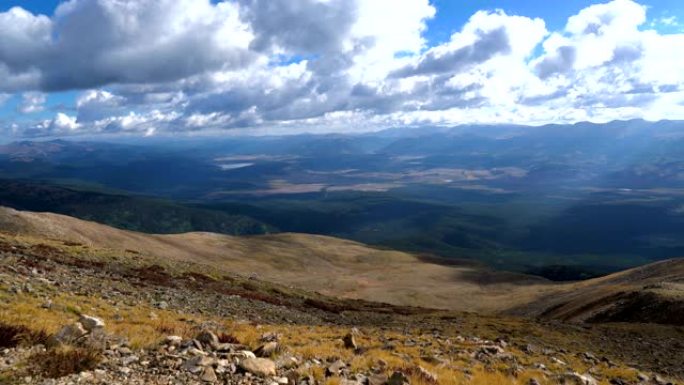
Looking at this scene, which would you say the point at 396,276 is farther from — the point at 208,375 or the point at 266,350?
the point at 208,375

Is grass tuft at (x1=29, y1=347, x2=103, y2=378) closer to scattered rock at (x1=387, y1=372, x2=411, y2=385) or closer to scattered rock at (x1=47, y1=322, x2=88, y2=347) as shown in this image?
scattered rock at (x1=47, y1=322, x2=88, y2=347)

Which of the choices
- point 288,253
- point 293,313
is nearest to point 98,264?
point 293,313

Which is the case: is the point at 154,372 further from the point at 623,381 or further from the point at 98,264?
the point at 98,264

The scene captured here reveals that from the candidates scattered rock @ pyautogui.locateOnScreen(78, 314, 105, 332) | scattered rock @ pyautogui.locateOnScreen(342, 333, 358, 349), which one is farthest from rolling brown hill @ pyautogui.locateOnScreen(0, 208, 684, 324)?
scattered rock @ pyautogui.locateOnScreen(78, 314, 105, 332)

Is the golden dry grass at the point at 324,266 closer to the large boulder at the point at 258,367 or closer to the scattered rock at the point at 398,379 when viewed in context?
the large boulder at the point at 258,367

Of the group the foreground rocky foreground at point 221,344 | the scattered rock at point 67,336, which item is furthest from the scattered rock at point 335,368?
the scattered rock at point 67,336
